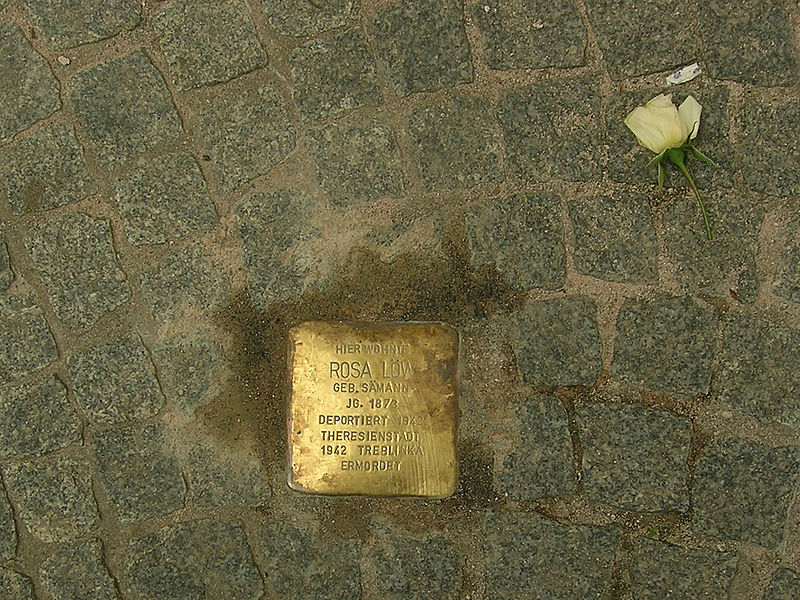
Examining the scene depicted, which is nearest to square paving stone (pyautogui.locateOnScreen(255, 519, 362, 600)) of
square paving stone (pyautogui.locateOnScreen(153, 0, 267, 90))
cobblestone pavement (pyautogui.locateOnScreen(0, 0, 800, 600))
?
cobblestone pavement (pyautogui.locateOnScreen(0, 0, 800, 600))

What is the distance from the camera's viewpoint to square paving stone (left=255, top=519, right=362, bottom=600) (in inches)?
70.6

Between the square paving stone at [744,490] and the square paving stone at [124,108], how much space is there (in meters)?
1.82

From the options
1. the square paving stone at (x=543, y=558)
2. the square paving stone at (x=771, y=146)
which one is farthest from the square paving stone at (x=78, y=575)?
the square paving stone at (x=771, y=146)

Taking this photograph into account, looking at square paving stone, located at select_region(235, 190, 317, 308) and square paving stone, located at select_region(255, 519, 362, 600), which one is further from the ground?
square paving stone, located at select_region(235, 190, 317, 308)

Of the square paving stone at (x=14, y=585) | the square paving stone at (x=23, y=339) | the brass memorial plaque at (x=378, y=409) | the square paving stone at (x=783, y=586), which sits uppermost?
the square paving stone at (x=23, y=339)

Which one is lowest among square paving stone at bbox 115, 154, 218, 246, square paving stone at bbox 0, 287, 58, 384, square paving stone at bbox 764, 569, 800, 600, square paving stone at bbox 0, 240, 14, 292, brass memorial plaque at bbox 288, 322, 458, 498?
square paving stone at bbox 764, 569, 800, 600

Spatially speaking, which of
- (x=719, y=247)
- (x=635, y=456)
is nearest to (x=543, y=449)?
(x=635, y=456)

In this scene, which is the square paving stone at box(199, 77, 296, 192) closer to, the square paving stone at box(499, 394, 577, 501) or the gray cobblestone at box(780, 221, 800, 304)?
the square paving stone at box(499, 394, 577, 501)

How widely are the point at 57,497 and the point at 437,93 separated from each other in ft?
5.38

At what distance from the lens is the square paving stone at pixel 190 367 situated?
1.81m

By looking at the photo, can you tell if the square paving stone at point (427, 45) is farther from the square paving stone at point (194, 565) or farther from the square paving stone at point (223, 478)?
the square paving stone at point (194, 565)

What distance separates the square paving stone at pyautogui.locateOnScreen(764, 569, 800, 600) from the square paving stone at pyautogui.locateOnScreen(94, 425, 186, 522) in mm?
→ 1710

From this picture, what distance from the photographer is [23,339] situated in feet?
5.99

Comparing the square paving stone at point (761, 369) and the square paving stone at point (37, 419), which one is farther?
the square paving stone at point (37, 419)
